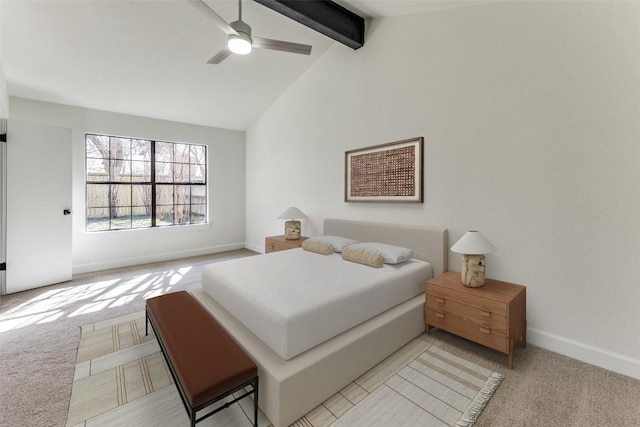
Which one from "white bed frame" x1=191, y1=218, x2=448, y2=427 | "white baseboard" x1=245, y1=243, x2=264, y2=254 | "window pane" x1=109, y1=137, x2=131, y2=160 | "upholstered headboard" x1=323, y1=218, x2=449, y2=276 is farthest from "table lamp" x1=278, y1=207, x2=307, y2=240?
"window pane" x1=109, y1=137, x2=131, y2=160

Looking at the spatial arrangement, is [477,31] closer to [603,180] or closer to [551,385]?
[603,180]

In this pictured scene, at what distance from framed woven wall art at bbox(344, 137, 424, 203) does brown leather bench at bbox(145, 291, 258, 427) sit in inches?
91.9

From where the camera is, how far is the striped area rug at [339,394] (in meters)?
1.51

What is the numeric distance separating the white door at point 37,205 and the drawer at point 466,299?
469 centimetres

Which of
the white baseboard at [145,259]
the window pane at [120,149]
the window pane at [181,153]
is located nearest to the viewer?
the white baseboard at [145,259]

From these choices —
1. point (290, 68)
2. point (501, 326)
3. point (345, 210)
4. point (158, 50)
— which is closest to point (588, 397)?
point (501, 326)

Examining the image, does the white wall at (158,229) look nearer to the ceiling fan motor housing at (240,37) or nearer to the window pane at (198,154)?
the window pane at (198,154)

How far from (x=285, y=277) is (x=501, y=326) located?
1.63 meters

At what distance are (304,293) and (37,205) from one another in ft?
12.9

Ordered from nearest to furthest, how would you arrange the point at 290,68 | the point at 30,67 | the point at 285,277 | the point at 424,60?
the point at 285,277 → the point at 424,60 → the point at 30,67 → the point at 290,68

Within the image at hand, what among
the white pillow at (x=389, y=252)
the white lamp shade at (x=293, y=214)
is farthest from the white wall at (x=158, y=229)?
the white pillow at (x=389, y=252)

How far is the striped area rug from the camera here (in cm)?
151

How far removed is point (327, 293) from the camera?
190 cm

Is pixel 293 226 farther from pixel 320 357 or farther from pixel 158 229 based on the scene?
pixel 320 357
